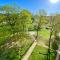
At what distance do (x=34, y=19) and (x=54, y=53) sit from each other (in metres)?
16.2

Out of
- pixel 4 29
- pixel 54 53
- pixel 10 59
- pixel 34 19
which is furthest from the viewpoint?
pixel 34 19

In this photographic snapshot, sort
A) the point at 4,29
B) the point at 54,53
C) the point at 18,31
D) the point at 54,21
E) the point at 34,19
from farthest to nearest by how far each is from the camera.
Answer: the point at 34,19
the point at 54,21
the point at 18,31
the point at 4,29
the point at 54,53

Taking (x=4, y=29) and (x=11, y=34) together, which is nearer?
(x=4, y=29)


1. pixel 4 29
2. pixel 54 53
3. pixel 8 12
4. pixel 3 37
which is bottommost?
pixel 54 53

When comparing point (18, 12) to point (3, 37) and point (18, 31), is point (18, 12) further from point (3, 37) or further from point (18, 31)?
point (3, 37)

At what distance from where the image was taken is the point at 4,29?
2722cm

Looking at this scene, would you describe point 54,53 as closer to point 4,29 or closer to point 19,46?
point 19,46

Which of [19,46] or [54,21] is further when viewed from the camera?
[54,21]

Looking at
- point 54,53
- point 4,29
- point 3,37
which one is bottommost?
point 54,53

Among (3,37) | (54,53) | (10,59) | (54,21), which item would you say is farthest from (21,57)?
(54,21)

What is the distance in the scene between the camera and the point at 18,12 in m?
28.3

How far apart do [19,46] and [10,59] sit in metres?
5.63

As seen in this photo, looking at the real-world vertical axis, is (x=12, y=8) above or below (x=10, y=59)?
above

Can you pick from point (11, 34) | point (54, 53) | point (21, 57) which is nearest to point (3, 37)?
point (11, 34)
